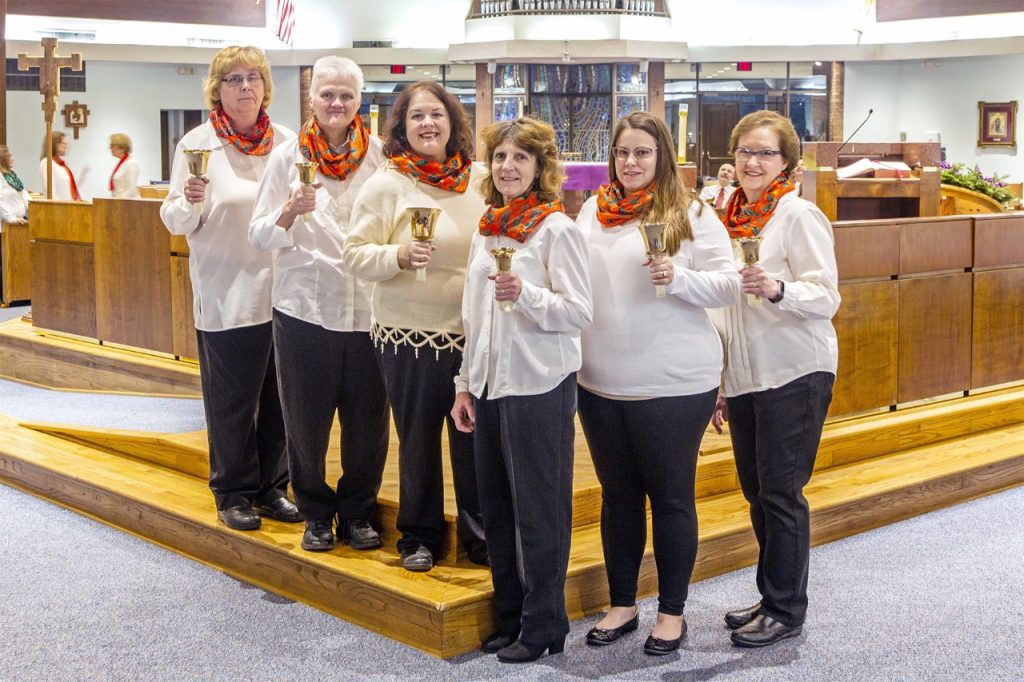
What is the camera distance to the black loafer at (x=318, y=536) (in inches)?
146

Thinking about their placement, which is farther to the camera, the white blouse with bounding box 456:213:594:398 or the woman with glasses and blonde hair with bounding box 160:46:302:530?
the woman with glasses and blonde hair with bounding box 160:46:302:530

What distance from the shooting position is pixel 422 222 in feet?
9.59

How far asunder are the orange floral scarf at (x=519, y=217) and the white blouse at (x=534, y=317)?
0.06 ft

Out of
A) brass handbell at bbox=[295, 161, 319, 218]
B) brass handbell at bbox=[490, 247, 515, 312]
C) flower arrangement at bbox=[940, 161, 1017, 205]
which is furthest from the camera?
flower arrangement at bbox=[940, 161, 1017, 205]

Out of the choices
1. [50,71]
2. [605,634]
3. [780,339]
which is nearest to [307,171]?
[780,339]

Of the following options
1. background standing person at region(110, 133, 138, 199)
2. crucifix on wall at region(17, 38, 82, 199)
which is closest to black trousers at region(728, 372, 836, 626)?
crucifix on wall at region(17, 38, 82, 199)

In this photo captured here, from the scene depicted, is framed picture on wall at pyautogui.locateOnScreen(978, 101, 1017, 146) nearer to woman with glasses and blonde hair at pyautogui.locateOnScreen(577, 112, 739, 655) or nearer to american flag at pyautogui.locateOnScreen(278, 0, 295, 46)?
american flag at pyautogui.locateOnScreen(278, 0, 295, 46)

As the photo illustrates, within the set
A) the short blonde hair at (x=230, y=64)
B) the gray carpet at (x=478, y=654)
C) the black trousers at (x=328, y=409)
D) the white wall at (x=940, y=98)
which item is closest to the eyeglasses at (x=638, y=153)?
the black trousers at (x=328, y=409)

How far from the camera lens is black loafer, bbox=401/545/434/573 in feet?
11.6

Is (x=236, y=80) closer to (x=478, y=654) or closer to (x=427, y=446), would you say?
(x=427, y=446)

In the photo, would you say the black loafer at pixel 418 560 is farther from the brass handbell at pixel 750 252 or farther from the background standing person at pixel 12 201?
the background standing person at pixel 12 201

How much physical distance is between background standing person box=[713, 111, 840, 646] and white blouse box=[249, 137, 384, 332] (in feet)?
3.37

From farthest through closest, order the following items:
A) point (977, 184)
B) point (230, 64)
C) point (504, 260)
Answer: point (977, 184) → point (230, 64) → point (504, 260)

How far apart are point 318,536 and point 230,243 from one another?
3.02ft
